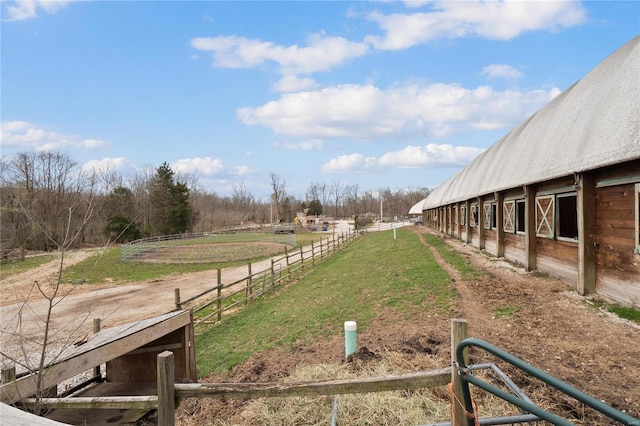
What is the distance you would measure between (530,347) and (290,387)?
414 centimetres

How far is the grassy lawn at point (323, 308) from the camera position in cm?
795

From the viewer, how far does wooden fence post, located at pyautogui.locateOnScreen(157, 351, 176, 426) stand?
3.08m

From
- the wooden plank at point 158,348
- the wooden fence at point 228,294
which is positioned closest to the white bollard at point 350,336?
the wooden plank at point 158,348

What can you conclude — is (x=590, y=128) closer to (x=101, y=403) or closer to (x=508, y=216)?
(x=508, y=216)

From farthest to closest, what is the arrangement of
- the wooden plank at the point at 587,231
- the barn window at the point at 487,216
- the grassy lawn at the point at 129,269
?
1. the grassy lawn at the point at 129,269
2. the barn window at the point at 487,216
3. the wooden plank at the point at 587,231

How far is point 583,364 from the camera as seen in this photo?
473 cm

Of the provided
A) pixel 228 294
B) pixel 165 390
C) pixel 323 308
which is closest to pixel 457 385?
pixel 165 390

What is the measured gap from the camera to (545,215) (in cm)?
955

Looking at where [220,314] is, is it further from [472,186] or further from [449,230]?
[449,230]

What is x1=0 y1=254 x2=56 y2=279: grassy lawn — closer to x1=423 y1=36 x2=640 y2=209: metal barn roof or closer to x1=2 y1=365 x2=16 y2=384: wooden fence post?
x1=2 y1=365 x2=16 y2=384: wooden fence post

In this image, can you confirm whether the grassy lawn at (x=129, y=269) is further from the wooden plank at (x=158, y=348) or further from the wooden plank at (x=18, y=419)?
the wooden plank at (x=18, y=419)

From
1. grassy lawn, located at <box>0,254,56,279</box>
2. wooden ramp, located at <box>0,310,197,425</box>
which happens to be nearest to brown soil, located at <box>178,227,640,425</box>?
wooden ramp, located at <box>0,310,197,425</box>

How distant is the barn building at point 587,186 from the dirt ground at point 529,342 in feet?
2.40

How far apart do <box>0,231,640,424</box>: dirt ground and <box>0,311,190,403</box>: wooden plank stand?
3.18 ft
